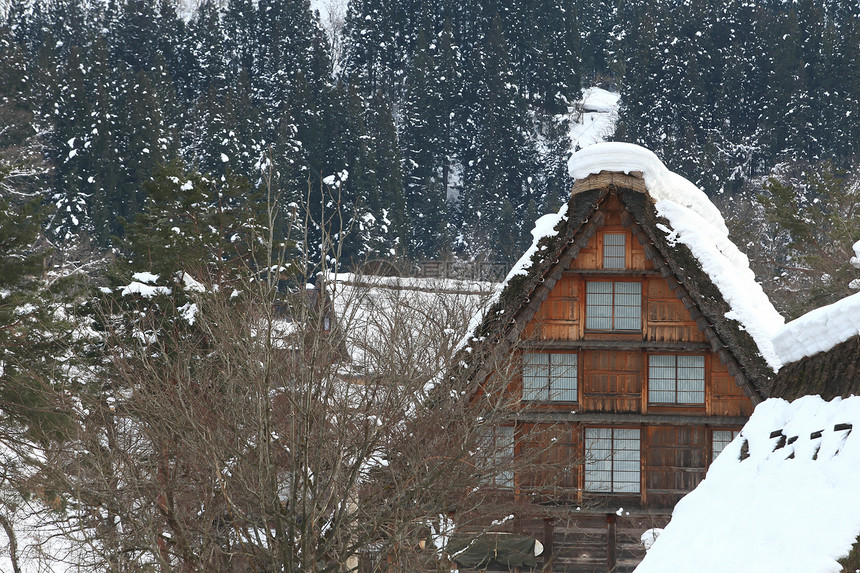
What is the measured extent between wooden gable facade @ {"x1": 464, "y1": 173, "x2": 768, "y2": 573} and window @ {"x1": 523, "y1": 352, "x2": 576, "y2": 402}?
0.09 ft

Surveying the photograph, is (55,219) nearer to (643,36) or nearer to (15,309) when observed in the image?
(15,309)

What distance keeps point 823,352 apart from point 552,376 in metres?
14.5

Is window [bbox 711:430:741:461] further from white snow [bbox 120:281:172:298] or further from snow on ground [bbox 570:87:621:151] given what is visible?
snow on ground [bbox 570:87:621:151]

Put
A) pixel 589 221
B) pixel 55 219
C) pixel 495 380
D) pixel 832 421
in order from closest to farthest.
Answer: pixel 832 421 → pixel 495 380 → pixel 589 221 → pixel 55 219

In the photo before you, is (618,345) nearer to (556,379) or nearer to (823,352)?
(556,379)

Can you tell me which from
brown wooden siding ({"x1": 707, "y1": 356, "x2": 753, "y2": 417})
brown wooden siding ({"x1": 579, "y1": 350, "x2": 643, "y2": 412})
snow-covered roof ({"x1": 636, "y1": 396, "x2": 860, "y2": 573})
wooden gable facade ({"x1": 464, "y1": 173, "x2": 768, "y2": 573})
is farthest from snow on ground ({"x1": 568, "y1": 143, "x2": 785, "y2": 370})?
snow-covered roof ({"x1": 636, "y1": 396, "x2": 860, "y2": 573})

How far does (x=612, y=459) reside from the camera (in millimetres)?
20672

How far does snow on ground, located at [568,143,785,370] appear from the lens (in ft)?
62.0

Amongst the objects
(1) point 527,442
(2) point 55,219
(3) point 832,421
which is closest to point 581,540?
(1) point 527,442

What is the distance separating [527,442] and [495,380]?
425 cm

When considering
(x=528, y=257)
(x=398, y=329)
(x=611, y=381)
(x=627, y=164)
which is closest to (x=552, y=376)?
(x=611, y=381)

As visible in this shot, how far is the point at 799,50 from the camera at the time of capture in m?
78.0

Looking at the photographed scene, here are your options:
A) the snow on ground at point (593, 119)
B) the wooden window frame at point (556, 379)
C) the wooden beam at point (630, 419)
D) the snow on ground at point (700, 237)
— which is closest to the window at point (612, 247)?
the snow on ground at point (700, 237)

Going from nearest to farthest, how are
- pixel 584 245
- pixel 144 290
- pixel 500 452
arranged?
1. pixel 500 452
2. pixel 584 245
3. pixel 144 290
